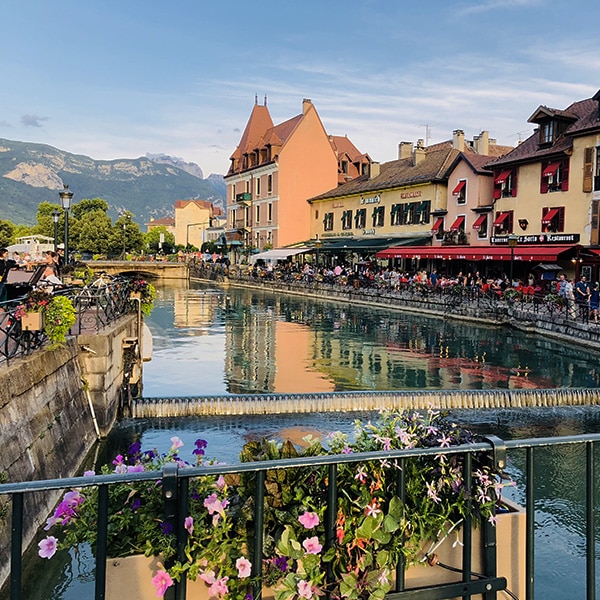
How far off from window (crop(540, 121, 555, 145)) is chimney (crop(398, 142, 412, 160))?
2159cm

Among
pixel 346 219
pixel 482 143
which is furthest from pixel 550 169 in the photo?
pixel 346 219

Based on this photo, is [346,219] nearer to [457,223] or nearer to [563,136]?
[457,223]

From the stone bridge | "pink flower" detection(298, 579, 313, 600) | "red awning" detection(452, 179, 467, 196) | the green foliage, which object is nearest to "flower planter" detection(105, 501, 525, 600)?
"pink flower" detection(298, 579, 313, 600)

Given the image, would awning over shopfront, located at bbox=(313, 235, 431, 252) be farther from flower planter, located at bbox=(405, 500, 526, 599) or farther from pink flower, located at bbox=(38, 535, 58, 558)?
pink flower, located at bbox=(38, 535, 58, 558)

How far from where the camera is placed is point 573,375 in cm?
2125

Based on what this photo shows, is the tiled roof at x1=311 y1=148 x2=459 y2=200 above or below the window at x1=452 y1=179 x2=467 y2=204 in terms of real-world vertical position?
above

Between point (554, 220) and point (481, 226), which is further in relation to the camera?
point (481, 226)

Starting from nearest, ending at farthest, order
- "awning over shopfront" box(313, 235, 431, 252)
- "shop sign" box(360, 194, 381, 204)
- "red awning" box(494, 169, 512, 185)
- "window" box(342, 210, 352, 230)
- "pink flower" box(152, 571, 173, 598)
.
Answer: "pink flower" box(152, 571, 173, 598)
"red awning" box(494, 169, 512, 185)
"awning over shopfront" box(313, 235, 431, 252)
"shop sign" box(360, 194, 381, 204)
"window" box(342, 210, 352, 230)

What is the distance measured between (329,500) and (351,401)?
13.1 meters

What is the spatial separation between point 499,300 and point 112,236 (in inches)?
3097

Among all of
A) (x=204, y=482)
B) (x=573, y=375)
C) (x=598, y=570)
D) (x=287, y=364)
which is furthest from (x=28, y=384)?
(x=573, y=375)

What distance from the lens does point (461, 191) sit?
46406 mm

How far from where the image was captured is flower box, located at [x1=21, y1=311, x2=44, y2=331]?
10148 mm

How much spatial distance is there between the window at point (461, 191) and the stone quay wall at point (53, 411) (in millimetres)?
35365
